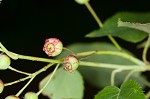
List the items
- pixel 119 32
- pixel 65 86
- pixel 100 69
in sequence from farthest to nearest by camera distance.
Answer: pixel 100 69, pixel 65 86, pixel 119 32

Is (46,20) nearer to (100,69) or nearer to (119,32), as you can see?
(100,69)

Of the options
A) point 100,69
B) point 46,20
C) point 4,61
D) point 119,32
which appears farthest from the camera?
point 46,20

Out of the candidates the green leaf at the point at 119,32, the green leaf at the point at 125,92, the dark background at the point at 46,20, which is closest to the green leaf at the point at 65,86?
the green leaf at the point at 119,32


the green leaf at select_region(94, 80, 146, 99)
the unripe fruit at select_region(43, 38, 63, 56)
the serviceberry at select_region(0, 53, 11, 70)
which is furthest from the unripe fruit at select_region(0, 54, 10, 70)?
the green leaf at select_region(94, 80, 146, 99)

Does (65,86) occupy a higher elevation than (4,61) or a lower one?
lower

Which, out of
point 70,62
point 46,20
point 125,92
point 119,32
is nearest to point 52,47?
point 70,62

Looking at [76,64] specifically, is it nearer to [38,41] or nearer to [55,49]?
[55,49]

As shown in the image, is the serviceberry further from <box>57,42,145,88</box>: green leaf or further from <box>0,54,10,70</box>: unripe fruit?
<box>57,42,145,88</box>: green leaf
